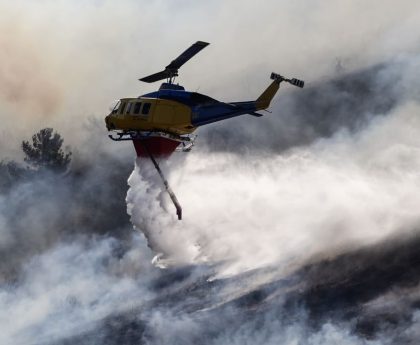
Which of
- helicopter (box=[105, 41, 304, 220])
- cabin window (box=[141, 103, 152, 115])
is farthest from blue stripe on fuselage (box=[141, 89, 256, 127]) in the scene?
cabin window (box=[141, 103, 152, 115])

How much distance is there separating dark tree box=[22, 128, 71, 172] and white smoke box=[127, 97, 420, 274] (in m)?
30.5

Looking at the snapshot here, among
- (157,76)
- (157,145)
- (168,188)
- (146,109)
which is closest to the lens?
(146,109)

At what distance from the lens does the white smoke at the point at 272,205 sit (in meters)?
65.9

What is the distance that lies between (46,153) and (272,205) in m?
37.0

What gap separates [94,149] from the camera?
10375cm

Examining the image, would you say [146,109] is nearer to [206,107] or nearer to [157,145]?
[157,145]

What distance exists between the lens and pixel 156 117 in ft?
205

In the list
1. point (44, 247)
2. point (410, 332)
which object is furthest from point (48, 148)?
point (410, 332)

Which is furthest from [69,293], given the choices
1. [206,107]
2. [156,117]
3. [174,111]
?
[206,107]

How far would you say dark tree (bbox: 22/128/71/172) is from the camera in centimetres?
10106

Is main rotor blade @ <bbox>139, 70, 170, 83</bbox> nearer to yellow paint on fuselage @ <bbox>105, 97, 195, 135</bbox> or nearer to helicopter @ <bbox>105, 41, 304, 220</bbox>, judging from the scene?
helicopter @ <bbox>105, 41, 304, 220</bbox>

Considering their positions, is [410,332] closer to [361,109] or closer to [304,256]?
[304,256]

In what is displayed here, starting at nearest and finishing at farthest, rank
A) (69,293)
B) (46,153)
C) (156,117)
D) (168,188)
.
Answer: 1. (156,117)
2. (168,188)
3. (69,293)
4. (46,153)

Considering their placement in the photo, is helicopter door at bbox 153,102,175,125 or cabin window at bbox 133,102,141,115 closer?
helicopter door at bbox 153,102,175,125
